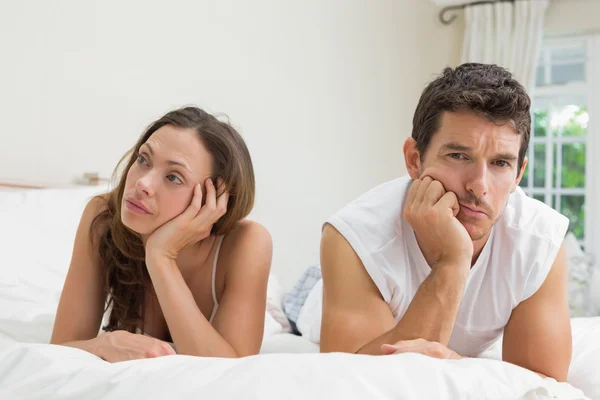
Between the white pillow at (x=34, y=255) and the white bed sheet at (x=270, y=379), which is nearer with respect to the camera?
the white bed sheet at (x=270, y=379)

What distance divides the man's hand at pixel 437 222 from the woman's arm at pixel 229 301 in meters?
0.36

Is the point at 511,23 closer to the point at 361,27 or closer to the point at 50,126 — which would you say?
the point at 361,27

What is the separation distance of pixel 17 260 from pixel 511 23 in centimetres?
383

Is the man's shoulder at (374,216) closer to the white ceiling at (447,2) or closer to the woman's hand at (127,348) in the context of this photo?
the woman's hand at (127,348)

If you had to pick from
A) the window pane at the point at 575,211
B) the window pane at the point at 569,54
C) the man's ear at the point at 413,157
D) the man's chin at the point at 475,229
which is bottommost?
the window pane at the point at 575,211

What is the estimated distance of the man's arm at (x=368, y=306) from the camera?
1.30m

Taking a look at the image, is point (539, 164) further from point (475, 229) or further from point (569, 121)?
point (475, 229)

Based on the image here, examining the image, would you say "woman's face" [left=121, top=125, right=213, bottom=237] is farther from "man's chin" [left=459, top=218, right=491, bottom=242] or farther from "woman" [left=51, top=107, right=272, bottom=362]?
Result: "man's chin" [left=459, top=218, right=491, bottom=242]

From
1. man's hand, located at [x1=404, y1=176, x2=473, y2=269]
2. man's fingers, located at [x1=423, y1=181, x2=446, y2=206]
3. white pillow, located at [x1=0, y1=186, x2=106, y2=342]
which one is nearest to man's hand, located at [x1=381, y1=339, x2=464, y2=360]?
man's hand, located at [x1=404, y1=176, x2=473, y2=269]

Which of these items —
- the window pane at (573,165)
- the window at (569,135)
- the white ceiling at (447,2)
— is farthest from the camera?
the white ceiling at (447,2)

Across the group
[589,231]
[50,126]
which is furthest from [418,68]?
[50,126]

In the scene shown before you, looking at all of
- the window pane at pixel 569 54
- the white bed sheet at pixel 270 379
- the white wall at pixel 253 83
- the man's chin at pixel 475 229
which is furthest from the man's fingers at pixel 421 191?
the window pane at pixel 569 54

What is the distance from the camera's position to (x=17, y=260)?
167 centimetres

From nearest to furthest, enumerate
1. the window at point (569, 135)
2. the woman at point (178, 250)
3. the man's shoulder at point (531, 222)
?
the woman at point (178, 250) → the man's shoulder at point (531, 222) → the window at point (569, 135)
